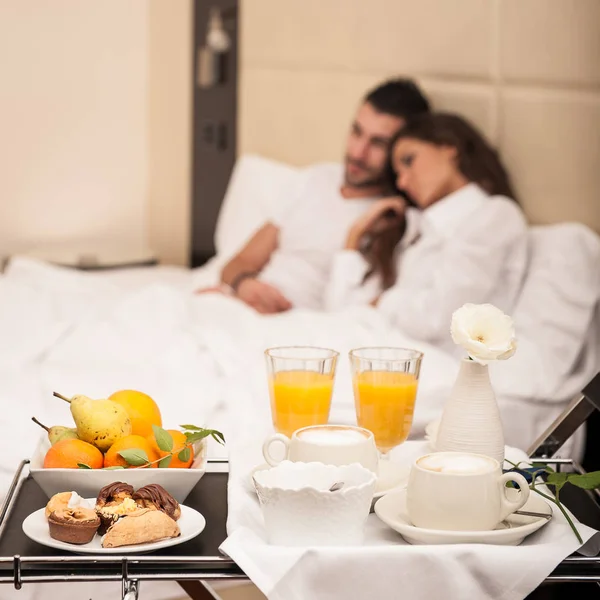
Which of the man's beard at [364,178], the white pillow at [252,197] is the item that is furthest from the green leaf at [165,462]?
the white pillow at [252,197]

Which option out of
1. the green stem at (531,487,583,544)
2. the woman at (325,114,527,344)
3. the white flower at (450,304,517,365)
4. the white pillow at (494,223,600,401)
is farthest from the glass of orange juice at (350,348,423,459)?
the woman at (325,114,527,344)

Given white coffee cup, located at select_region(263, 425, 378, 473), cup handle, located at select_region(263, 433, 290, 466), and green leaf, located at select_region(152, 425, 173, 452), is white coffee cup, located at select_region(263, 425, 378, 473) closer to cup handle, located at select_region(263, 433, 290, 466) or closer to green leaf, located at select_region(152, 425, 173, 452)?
cup handle, located at select_region(263, 433, 290, 466)

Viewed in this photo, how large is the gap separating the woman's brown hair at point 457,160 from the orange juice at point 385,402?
→ 1277mm

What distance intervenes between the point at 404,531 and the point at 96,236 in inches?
125

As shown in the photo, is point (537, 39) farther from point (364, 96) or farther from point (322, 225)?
point (322, 225)

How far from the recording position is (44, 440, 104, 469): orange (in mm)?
1196

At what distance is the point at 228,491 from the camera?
1.21 meters

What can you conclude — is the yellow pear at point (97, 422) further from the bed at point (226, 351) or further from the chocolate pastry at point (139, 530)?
the bed at point (226, 351)

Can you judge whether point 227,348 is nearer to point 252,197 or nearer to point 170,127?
point 252,197

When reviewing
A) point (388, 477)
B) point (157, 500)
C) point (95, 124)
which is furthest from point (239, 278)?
point (157, 500)

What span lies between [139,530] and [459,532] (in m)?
0.34

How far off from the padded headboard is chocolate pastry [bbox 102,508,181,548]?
5.46 feet

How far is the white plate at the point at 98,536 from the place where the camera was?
3.42 ft

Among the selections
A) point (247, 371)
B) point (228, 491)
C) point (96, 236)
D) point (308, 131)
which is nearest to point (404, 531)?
point (228, 491)
